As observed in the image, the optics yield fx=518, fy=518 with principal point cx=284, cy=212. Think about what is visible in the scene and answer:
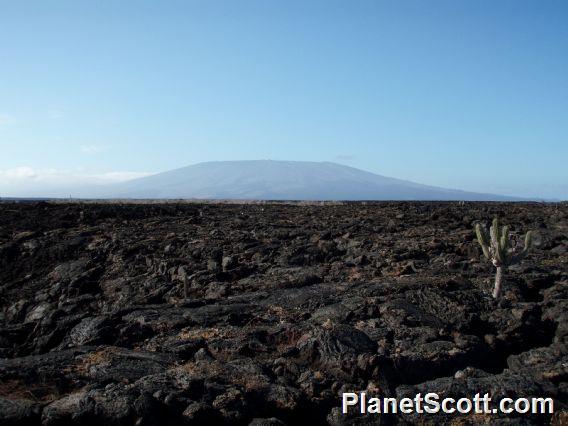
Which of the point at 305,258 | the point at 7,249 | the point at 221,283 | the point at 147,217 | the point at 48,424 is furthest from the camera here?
the point at 147,217

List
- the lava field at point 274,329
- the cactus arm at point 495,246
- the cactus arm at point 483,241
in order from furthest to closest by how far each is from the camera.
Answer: the cactus arm at point 483,241, the cactus arm at point 495,246, the lava field at point 274,329

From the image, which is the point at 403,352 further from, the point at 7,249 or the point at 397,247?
the point at 7,249

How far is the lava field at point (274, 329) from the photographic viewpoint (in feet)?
23.1

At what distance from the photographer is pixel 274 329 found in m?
9.88

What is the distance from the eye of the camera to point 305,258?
1667cm

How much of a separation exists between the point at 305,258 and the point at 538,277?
6.81 meters

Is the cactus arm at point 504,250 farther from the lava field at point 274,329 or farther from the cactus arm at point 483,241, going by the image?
the lava field at point 274,329

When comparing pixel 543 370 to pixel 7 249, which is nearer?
pixel 543 370

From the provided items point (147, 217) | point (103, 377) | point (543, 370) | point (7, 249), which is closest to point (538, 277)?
point (543, 370)

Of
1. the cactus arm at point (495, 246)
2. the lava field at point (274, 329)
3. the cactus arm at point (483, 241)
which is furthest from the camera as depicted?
the cactus arm at point (483, 241)

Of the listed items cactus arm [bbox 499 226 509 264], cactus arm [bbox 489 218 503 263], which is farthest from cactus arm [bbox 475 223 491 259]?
cactus arm [bbox 499 226 509 264]

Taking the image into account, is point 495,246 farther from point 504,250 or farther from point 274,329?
point 274,329

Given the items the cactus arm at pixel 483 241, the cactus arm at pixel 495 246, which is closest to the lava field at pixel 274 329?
the cactus arm at pixel 483 241

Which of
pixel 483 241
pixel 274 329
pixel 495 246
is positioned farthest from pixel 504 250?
pixel 274 329
